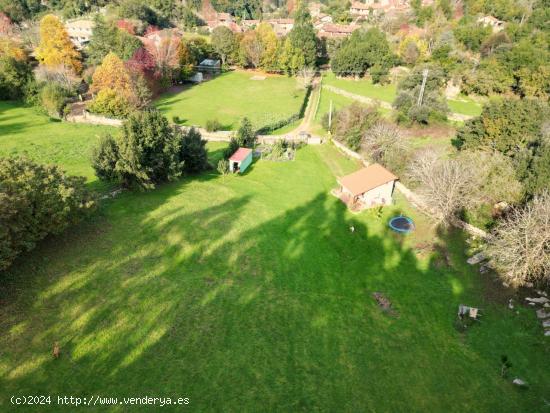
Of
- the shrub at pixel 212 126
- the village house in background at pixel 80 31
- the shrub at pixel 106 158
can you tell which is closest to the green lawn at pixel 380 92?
the shrub at pixel 212 126

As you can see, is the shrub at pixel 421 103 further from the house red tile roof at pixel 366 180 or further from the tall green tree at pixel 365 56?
the house red tile roof at pixel 366 180

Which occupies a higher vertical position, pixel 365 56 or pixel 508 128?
pixel 365 56

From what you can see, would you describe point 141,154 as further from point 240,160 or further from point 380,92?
point 380,92

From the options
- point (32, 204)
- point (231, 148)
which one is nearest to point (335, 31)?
point (231, 148)

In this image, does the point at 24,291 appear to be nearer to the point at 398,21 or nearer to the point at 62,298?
the point at 62,298

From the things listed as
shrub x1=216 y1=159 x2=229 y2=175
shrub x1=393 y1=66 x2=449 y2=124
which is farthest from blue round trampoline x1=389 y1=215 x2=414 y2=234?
shrub x1=393 y1=66 x2=449 y2=124

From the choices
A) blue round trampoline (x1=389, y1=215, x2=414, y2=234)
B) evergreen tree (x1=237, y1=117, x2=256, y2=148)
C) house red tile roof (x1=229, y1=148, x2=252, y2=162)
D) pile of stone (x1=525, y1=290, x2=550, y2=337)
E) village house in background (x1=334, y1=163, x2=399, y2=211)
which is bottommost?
pile of stone (x1=525, y1=290, x2=550, y2=337)

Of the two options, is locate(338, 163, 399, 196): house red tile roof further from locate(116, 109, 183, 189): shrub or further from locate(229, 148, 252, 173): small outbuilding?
locate(116, 109, 183, 189): shrub
